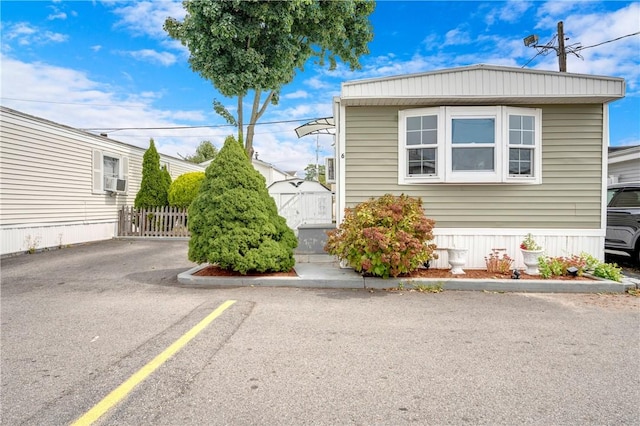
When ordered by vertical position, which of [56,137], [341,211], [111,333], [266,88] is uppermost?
[266,88]

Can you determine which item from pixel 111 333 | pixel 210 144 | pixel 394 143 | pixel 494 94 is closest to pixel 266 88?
pixel 394 143

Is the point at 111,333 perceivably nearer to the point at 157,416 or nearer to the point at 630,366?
the point at 157,416

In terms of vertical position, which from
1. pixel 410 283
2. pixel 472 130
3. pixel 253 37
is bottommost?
pixel 410 283

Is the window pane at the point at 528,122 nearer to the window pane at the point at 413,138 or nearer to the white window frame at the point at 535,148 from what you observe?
the white window frame at the point at 535,148

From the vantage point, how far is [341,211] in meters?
6.79

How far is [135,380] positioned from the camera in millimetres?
2539

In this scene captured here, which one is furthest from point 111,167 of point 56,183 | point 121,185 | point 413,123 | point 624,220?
point 624,220

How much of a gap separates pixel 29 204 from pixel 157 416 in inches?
388

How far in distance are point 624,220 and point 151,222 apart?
1378 centimetres

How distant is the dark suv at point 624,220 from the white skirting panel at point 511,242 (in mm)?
1382

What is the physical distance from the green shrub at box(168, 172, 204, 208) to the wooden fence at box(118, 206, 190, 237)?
0.52 meters

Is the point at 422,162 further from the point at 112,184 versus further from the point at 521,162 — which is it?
the point at 112,184

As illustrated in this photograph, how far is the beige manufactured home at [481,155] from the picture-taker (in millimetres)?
6246

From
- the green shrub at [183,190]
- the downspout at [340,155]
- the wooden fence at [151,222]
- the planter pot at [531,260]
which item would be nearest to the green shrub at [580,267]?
the planter pot at [531,260]
